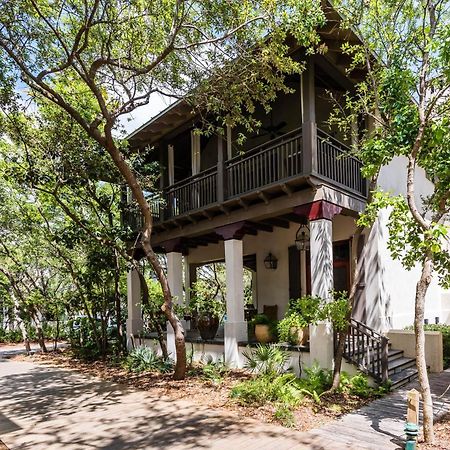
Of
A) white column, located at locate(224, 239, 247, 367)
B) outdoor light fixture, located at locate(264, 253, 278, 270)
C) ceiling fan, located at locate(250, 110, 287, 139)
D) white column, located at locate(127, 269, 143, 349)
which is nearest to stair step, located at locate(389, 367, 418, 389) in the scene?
white column, located at locate(224, 239, 247, 367)

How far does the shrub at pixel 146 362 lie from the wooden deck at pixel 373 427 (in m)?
4.85

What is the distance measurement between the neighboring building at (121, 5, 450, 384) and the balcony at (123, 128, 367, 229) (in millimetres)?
25

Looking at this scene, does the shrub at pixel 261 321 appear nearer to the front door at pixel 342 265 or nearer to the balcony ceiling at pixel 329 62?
the front door at pixel 342 265

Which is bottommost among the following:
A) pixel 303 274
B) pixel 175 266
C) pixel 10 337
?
pixel 10 337

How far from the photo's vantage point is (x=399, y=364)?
321 inches

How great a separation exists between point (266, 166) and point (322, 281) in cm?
270

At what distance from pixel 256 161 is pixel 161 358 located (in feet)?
17.8

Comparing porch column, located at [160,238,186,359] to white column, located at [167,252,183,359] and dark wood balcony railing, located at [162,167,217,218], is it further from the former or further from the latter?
dark wood balcony railing, located at [162,167,217,218]

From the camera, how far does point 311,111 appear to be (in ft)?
25.5

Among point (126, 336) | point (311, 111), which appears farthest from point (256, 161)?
point (126, 336)

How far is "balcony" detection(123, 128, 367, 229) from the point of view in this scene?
7934 millimetres

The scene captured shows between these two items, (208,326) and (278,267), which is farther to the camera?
(278,267)

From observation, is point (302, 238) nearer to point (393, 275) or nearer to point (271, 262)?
point (271, 262)

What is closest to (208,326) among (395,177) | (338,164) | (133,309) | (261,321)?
(261,321)
